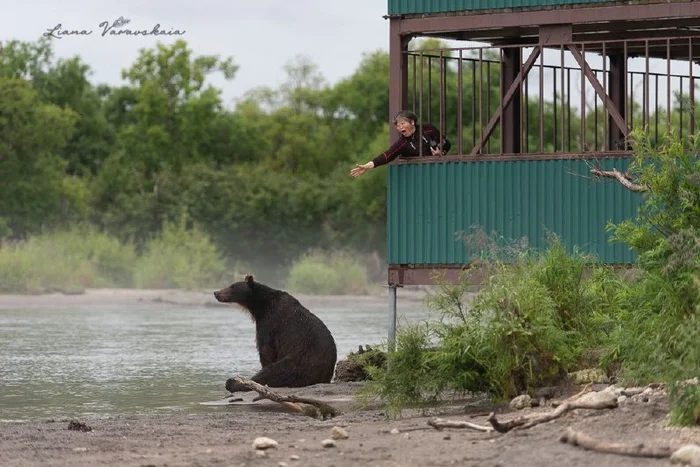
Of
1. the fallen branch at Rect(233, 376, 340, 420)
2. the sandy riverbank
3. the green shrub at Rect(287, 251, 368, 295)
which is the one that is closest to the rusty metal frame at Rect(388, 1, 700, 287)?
the fallen branch at Rect(233, 376, 340, 420)

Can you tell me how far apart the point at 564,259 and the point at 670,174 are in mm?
2090

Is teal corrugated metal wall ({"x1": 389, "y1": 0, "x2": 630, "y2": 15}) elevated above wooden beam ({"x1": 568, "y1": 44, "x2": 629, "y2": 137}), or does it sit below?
above

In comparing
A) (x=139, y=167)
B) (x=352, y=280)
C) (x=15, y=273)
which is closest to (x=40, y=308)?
(x=15, y=273)

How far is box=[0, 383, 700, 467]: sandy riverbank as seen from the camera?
1072cm

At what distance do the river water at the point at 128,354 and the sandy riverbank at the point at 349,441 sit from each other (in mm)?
2150

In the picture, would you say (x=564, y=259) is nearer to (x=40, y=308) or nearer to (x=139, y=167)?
(x=40, y=308)

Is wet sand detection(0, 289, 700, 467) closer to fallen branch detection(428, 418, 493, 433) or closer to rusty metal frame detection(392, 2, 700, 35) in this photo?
fallen branch detection(428, 418, 493, 433)

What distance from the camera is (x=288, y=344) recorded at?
17.8m

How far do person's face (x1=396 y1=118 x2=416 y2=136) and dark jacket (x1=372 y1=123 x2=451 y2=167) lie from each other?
0.06m

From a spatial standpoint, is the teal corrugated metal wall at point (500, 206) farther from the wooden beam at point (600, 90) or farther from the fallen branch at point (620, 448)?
the fallen branch at point (620, 448)

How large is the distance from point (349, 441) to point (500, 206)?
266 inches

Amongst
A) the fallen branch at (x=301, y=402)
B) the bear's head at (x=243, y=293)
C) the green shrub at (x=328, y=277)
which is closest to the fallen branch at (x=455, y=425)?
the fallen branch at (x=301, y=402)

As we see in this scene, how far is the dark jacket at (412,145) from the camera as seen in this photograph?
18.1 meters

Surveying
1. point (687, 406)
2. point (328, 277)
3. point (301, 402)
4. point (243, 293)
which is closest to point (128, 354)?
point (243, 293)
